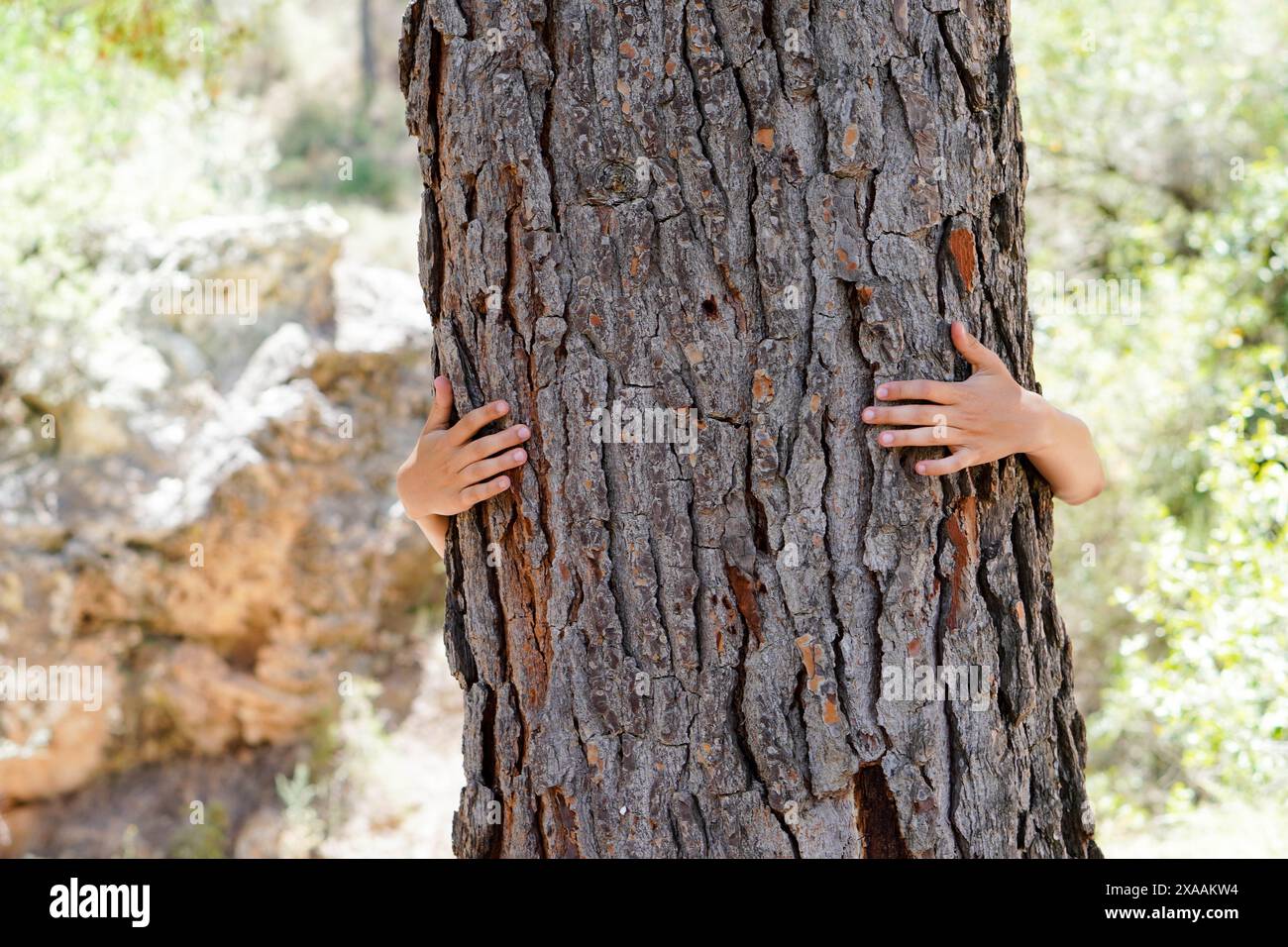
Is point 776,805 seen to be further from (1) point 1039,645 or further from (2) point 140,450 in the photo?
(2) point 140,450

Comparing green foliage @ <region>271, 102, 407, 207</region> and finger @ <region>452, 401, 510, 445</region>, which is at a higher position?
green foliage @ <region>271, 102, 407, 207</region>

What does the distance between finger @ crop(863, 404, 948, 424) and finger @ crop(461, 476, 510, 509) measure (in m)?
0.52

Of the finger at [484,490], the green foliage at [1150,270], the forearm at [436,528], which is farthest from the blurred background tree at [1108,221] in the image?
the finger at [484,490]

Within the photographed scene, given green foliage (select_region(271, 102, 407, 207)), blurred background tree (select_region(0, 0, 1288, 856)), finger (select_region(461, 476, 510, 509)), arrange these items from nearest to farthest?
finger (select_region(461, 476, 510, 509))
blurred background tree (select_region(0, 0, 1288, 856))
green foliage (select_region(271, 102, 407, 207))

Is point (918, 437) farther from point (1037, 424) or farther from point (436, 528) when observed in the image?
point (436, 528)

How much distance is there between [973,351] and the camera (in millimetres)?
1516

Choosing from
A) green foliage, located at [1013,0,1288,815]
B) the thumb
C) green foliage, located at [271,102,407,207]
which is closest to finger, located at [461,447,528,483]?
the thumb

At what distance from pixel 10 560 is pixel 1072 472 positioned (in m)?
5.50

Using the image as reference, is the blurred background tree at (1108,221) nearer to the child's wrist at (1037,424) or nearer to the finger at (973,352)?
the child's wrist at (1037,424)

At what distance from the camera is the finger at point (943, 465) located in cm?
147

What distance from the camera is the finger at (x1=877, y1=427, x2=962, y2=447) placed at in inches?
57.0

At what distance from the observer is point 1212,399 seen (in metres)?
5.65

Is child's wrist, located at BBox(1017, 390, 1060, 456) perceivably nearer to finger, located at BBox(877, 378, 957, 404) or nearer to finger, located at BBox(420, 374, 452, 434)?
finger, located at BBox(877, 378, 957, 404)
